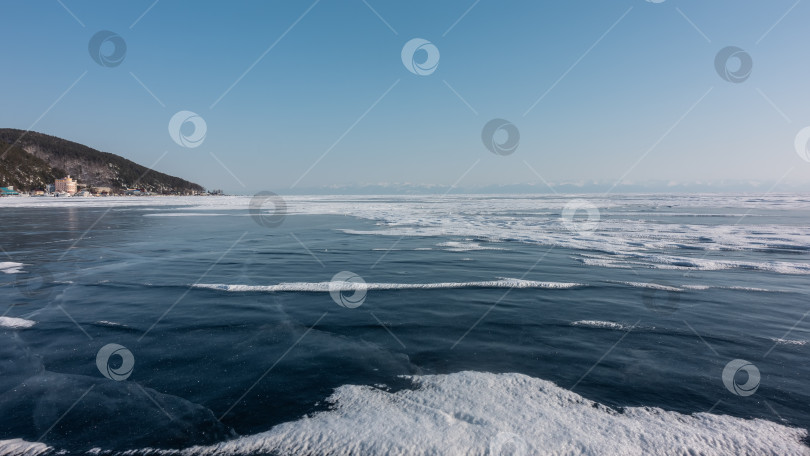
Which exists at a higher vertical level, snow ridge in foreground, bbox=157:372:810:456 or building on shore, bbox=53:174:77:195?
building on shore, bbox=53:174:77:195

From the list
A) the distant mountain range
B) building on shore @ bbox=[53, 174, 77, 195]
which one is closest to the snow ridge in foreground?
building on shore @ bbox=[53, 174, 77, 195]

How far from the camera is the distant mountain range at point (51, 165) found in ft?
456

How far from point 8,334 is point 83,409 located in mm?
3310

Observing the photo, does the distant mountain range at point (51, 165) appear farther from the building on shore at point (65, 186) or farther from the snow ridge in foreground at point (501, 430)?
the snow ridge in foreground at point (501, 430)

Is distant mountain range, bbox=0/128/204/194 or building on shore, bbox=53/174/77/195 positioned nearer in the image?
building on shore, bbox=53/174/77/195

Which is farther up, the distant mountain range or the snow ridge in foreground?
the distant mountain range

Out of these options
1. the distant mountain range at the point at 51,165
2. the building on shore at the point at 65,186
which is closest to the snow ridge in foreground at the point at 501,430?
the building on shore at the point at 65,186

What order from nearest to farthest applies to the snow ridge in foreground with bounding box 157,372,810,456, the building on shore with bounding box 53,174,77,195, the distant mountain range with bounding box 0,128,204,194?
the snow ridge in foreground with bounding box 157,372,810,456 < the building on shore with bounding box 53,174,77,195 < the distant mountain range with bounding box 0,128,204,194

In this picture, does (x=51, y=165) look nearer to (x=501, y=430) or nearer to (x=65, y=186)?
(x=65, y=186)

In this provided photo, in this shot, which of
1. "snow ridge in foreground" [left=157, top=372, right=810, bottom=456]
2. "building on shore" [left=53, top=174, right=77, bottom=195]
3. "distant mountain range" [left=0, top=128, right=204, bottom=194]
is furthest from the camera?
"distant mountain range" [left=0, top=128, right=204, bottom=194]

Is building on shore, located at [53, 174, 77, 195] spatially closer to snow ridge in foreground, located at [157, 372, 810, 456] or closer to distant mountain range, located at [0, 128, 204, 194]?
distant mountain range, located at [0, 128, 204, 194]

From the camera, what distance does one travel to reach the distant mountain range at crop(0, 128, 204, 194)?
139 metres

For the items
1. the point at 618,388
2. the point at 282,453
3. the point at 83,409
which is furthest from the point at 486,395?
the point at 83,409

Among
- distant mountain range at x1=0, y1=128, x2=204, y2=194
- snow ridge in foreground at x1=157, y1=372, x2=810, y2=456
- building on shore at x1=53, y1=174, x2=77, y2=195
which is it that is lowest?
snow ridge in foreground at x1=157, y1=372, x2=810, y2=456
